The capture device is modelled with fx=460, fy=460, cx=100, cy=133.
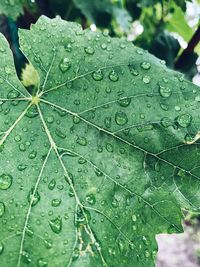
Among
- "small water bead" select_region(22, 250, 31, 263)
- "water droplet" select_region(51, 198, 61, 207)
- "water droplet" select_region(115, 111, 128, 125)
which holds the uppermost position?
"water droplet" select_region(115, 111, 128, 125)

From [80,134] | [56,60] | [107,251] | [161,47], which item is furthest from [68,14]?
[107,251]

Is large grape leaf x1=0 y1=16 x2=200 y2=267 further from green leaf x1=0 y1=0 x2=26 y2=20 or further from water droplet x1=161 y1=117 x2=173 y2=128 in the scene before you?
green leaf x1=0 y1=0 x2=26 y2=20

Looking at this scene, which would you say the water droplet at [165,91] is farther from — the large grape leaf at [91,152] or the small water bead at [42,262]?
the small water bead at [42,262]

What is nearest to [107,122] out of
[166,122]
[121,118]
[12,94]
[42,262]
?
[121,118]

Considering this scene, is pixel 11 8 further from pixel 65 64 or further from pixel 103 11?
pixel 103 11

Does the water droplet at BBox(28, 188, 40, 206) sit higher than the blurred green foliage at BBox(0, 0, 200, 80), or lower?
lower

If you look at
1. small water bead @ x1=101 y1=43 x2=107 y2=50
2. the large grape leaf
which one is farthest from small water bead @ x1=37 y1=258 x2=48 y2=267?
small water bead @ x1=101 y1=43 x2=107 y2=50

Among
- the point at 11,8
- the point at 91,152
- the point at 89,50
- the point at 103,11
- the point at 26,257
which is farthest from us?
the point at 103,11
